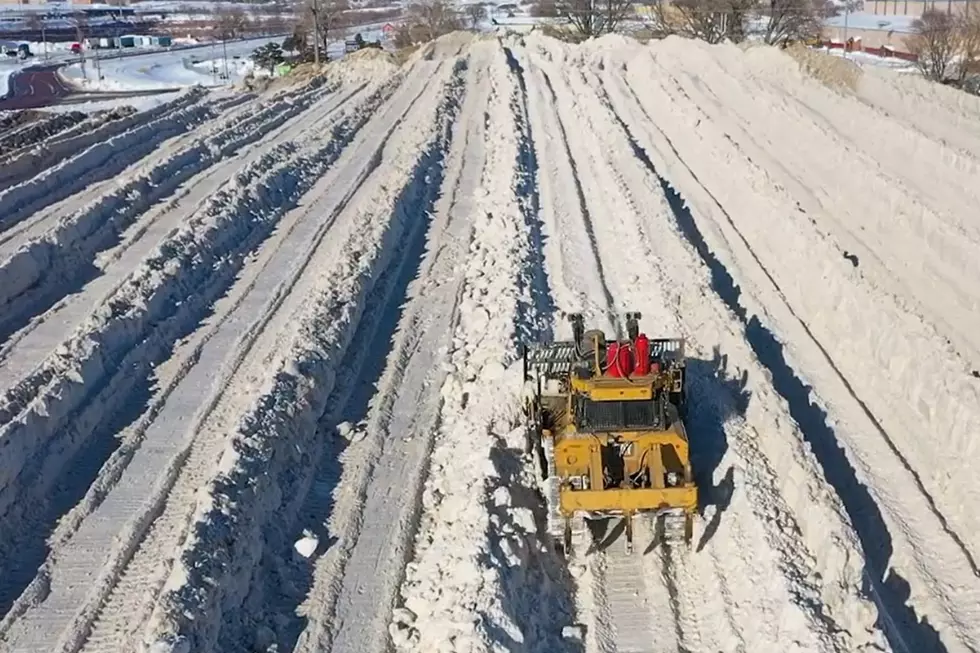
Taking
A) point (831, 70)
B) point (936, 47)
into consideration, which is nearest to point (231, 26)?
point (936, 47)

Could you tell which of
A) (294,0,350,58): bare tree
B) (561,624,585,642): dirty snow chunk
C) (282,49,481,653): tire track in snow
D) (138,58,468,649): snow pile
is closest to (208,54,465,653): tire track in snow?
(282,49,481,653): tire track in snow

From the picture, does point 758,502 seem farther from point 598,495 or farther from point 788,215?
point 788,215

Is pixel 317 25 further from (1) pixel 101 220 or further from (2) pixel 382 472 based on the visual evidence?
(2) pixel 382 472

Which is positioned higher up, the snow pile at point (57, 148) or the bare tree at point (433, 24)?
the bare tree at point (433, 24)

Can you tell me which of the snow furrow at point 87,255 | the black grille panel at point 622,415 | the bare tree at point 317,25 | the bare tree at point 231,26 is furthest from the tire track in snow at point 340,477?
the bare tree at point 231,26

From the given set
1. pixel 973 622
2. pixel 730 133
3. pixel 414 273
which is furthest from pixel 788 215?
pixel 973 622

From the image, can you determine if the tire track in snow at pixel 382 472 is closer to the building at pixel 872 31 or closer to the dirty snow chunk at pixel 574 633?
the dirty snow chunk at pixel 574 633

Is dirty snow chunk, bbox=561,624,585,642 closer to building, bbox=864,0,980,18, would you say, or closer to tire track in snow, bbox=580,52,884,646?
tire track in snow, bbox=580,52,884,646
